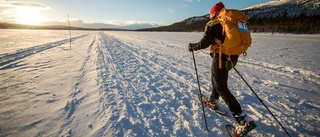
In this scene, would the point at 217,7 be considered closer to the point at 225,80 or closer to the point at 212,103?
the point at 225,80

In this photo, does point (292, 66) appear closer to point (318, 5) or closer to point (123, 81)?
point (123, 81)

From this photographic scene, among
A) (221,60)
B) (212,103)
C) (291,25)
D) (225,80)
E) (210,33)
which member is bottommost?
(212,103)

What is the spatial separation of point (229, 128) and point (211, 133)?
0.34 m

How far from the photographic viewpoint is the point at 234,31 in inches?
102

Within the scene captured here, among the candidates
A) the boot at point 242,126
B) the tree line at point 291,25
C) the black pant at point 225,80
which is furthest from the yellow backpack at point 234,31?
the tree line at point 291,25

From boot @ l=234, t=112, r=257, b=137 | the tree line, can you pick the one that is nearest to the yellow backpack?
boot @ l=234, t=112, r=257, b=137

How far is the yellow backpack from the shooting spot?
2.61m

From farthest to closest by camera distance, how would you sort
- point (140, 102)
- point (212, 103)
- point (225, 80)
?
A: point (140, 102) < point (212, 103) < point (225, 80)

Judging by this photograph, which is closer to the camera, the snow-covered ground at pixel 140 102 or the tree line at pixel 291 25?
the snow-covered ground at pixel 140 102

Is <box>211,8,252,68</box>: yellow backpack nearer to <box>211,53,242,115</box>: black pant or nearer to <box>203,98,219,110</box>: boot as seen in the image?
A: <box>211,53,242,115</box>: black pant

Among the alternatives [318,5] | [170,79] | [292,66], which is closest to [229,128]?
[170,79]

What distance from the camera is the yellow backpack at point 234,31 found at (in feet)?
8.55

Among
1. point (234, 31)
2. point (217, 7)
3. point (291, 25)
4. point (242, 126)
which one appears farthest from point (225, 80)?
point (291, 25)

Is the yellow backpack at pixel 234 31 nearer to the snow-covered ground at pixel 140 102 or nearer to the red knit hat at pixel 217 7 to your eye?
the red knit hat at pixel 217 7
